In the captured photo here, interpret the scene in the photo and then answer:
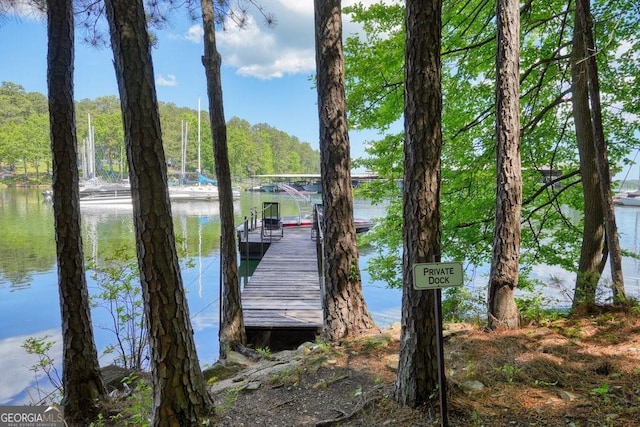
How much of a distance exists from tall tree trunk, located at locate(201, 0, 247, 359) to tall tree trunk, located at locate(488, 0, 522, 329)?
339cm

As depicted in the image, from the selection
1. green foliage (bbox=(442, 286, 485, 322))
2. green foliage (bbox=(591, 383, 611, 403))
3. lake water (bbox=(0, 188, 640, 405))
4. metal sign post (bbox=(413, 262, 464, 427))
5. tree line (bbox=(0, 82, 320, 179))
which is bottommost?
lake water (bbox=(0, 188, 640, 405))

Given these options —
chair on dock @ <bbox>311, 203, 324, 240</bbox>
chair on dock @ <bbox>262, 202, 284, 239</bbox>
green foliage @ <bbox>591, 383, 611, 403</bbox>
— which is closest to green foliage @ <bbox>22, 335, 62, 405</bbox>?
green foliage @ <bbox>591, 383, 611, 403</bbox>

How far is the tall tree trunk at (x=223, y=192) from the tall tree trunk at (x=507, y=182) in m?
3.39

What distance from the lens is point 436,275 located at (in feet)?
5.85

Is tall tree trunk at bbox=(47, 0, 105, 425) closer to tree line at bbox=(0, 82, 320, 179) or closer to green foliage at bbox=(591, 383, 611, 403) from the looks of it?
green foliage at bbox=(591, 383, 611, 403)

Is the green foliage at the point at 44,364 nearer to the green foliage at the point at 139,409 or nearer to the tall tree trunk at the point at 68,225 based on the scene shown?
the tall tree trunk at the point at 68,225

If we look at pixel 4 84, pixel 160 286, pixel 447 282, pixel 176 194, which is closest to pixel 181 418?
pixel 160 286

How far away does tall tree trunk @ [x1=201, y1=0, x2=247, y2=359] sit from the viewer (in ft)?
16.6

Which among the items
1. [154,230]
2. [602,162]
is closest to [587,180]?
[602,162]

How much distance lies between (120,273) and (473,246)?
5.03 metres

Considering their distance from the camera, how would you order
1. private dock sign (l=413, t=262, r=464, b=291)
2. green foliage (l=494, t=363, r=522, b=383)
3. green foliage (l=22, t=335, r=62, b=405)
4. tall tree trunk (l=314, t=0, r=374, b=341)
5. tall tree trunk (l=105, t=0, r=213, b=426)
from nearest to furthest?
private dock sign (l=413, t=262, r=464, b=291), tall tree trunk (l=105, t=0, r=213, b=426), green foliage (l=494, t=363, r=522, b=383), green foliage (l=22, t=335, r=62, b=405), tall tree trunk (l=314, t=0, r=374, b=341)

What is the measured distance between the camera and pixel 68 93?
2963 mm

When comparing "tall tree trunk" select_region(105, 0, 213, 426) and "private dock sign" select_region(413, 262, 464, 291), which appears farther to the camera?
"tall tree trunk" select_region(105, 0, 213, 426)

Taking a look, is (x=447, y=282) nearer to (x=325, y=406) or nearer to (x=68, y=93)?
(x=325, y=406)
